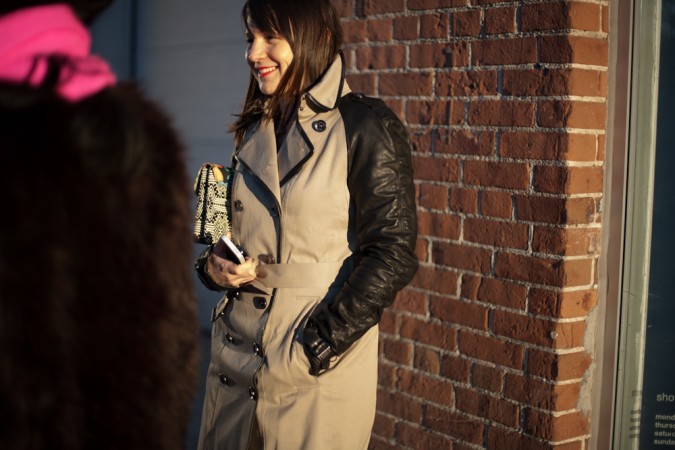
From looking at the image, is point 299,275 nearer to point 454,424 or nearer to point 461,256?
point 461,256

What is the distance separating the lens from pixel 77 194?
5.27 feet

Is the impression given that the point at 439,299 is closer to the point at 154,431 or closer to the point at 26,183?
the point at 154,431

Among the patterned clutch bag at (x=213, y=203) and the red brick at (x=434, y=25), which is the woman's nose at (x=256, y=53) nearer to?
the patterned clutch bag at (x=213, y=203)

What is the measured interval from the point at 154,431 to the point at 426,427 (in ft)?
6.94

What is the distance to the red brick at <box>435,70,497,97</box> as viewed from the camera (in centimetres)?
335

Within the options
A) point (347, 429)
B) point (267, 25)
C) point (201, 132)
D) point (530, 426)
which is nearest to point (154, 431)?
point (347, 429)

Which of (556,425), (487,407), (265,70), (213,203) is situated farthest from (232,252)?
(556,425)

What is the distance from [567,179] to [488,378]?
0.87 meters

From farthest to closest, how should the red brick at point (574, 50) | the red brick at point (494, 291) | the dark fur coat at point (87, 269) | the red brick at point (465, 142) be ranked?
the red brick at point (465, 142) < the red brick at point (494, 291) < the red brick at point (574, 50) < the dark fur coat at point (87, 269)

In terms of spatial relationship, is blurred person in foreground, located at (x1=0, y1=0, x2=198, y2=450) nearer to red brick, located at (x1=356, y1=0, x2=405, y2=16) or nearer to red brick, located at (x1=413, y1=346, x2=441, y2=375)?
red brick, located at (x1=413, y1=346, x2=441, y2=375)

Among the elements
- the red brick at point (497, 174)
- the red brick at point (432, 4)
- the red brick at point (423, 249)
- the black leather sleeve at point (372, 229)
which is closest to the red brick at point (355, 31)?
the red brick at point (432, 4)

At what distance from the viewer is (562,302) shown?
10.3ft

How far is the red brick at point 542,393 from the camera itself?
318 cm

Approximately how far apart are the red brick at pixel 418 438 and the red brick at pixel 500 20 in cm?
167
